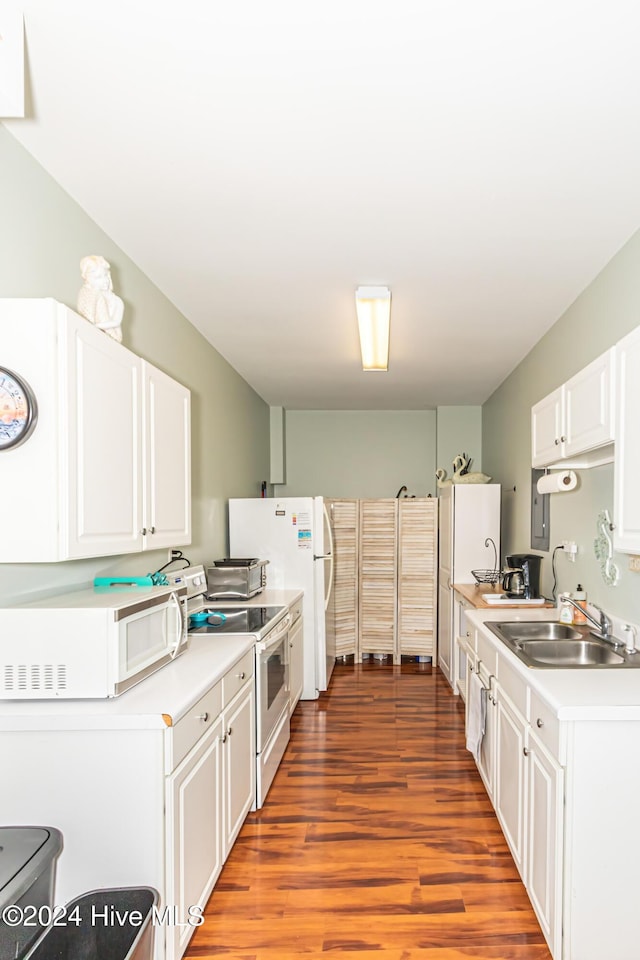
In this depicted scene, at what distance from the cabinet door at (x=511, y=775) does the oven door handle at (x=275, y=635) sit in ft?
3.72

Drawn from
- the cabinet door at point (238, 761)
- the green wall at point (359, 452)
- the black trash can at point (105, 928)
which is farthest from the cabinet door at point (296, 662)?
the green wall at point (359, 452)

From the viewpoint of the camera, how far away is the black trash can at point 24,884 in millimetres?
1354

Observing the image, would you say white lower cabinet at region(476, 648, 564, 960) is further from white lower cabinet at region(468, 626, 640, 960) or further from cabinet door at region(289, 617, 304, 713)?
cabinet door at region(289, 617, 304, 713)

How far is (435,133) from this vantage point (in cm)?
196

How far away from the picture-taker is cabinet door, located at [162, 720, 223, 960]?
6.09 ft

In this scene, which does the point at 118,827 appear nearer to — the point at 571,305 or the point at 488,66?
the point at 488,66

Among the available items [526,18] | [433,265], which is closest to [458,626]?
[433,265]

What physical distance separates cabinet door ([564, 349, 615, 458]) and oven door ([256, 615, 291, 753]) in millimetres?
1750

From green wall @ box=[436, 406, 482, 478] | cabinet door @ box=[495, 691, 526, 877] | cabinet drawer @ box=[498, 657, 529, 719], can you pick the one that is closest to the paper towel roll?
cabinet drawer @ box=[498, 657, 529, 719]

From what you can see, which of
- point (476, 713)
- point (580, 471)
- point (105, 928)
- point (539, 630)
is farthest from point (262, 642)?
point (580, 471)

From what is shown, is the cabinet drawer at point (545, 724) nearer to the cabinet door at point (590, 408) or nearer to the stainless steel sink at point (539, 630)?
the stainless steel sink at point (539, 630)

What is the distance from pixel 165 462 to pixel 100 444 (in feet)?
2.23

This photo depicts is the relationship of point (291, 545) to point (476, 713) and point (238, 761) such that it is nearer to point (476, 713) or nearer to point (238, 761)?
point (476, 713)

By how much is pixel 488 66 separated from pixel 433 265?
1336 mm
